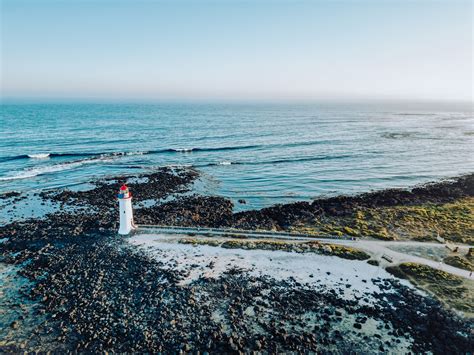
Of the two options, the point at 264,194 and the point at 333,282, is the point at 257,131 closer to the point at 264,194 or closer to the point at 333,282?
the point at 264,194

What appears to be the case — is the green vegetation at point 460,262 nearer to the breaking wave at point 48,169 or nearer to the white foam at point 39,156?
the breaking wave at point 48,169

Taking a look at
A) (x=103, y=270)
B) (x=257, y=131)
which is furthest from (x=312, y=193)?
(x=257, y=131)

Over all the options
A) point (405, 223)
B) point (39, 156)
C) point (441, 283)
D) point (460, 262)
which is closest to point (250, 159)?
point (405, 223)

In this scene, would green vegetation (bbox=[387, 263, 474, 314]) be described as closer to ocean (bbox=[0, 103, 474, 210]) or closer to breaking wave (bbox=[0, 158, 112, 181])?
ocean (bbox=[0, 103, 474, 210])

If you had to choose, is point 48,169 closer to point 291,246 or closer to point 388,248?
point 291,246

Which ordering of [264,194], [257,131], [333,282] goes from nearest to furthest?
[333,282] < [264,194] < [257,131]

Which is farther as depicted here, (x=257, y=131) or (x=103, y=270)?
(x=257, y=131)
